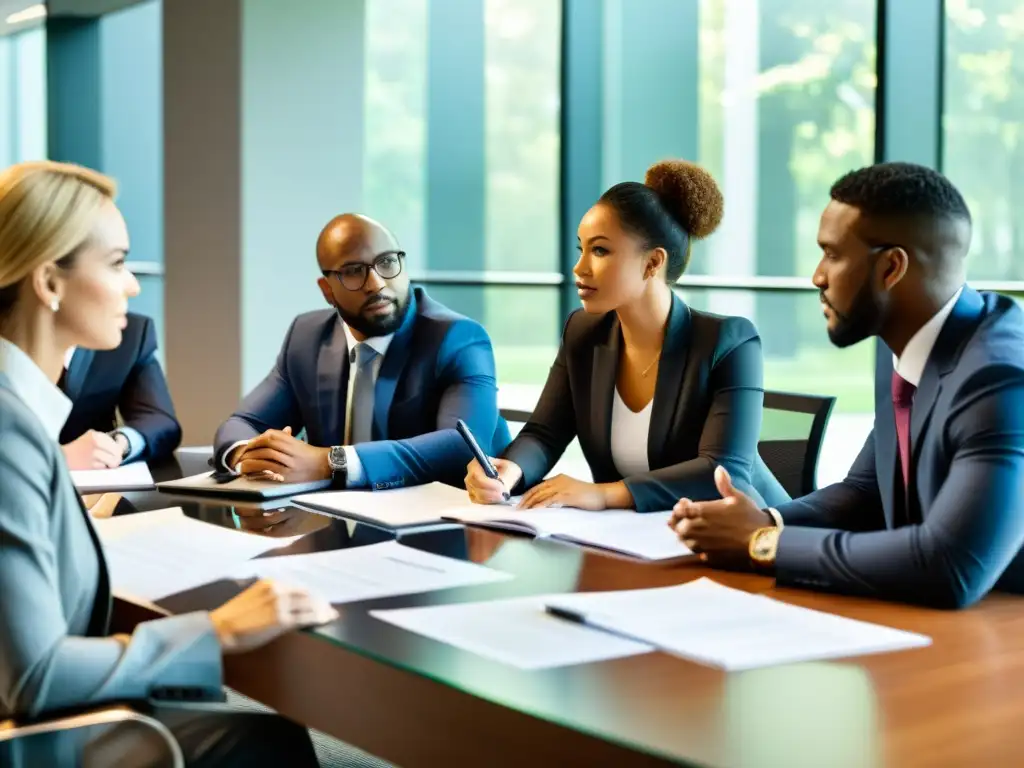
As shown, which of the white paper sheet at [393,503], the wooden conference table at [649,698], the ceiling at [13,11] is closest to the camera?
the wooden conference table at [649,698]

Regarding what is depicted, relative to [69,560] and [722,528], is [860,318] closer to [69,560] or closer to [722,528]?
[722,528]

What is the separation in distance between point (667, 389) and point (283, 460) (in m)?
0.90

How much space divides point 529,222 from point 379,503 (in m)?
4.90

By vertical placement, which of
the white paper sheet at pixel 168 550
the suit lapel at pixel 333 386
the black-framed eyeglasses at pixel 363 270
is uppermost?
the black-framed eyeglasses at pixel 363 270

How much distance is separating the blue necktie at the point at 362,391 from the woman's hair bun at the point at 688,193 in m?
0.87

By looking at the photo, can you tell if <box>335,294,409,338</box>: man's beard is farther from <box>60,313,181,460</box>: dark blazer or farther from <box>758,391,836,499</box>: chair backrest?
<box>758,391,836,499</box>: chair backrest

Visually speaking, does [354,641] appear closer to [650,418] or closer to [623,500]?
[623,500]

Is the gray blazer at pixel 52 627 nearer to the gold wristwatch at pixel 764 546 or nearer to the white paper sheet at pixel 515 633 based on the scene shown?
the white paper sheet at pixel 515 633

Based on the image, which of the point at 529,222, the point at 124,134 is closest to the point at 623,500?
the point at 529,222

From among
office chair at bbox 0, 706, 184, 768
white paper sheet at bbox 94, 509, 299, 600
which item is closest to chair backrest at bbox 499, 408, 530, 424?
white paper sheet at bbox 94, 509, 299, 600

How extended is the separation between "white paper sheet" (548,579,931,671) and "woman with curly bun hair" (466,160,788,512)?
993 mm

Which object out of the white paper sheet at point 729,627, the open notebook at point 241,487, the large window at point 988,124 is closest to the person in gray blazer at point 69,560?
the white paper sheet at point 729,627

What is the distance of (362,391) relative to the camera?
3545 mm

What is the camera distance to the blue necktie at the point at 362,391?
3531mm
